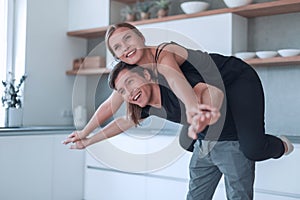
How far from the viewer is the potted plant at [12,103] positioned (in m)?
3.68

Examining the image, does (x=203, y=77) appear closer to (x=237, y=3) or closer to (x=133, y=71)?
(x=133, y=71)

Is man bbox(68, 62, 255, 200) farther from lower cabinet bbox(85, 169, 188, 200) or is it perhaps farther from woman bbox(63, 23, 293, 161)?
lower cabinet bbox(85, 169, 188, 200)

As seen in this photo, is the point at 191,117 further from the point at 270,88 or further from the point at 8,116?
the point at 8,116

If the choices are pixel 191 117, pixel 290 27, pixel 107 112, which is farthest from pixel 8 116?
pixel 191 117

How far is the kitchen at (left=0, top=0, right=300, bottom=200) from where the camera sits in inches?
122

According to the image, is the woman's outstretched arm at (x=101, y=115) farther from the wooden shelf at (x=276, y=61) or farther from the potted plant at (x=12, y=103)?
the potted plant at (x=12, y=103)

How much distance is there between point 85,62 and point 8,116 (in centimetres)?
84

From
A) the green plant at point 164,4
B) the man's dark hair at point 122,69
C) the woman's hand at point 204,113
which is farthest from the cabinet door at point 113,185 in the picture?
the woman's hand at point 204,113

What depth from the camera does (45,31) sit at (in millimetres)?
4035

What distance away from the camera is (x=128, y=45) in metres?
1.60

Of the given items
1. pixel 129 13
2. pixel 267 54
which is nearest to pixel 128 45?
pixel 267 54

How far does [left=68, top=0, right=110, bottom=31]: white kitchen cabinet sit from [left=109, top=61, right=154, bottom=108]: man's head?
2.29m

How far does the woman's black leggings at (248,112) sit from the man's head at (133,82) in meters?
0.35

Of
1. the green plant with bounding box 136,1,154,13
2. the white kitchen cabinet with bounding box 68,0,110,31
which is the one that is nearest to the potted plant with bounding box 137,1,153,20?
the green plant with bounding box 136,1,154,13
